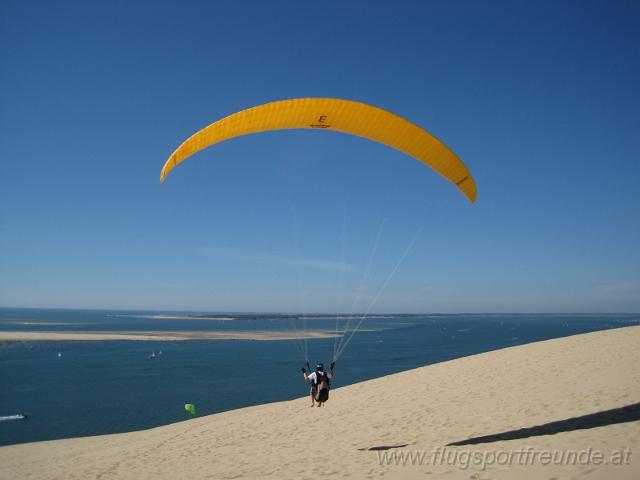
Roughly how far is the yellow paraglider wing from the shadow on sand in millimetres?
5696

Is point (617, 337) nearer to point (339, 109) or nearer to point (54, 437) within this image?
point (339, 109)

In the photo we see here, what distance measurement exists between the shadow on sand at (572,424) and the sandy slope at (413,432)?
0.11m

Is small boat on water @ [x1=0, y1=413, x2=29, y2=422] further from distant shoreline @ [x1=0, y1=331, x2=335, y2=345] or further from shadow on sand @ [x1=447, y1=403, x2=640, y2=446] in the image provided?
distant shoreline @ [x1=0, y1=331, x2=335, y2=345]

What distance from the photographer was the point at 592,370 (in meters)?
14.3

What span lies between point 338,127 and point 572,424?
8257 mm

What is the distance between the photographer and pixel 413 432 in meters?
10.5

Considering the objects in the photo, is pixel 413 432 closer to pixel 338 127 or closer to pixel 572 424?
pixel 572 424

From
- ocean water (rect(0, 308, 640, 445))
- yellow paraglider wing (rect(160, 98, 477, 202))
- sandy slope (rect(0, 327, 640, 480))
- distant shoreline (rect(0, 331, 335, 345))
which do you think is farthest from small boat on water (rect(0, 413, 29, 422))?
distant shoreline (rect(0, 331, 335, 345))

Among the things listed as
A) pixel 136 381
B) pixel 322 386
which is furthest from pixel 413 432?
pixel 136 381

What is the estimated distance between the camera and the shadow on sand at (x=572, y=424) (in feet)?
27.9

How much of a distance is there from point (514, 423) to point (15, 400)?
3226 centimetres

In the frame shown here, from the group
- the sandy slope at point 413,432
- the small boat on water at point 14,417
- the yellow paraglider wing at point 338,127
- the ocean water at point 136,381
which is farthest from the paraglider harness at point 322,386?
the small boat on water at point 14,417

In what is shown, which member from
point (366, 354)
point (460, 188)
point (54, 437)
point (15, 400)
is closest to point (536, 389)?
point (460, 188)

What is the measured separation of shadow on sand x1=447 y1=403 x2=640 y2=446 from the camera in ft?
27.9
